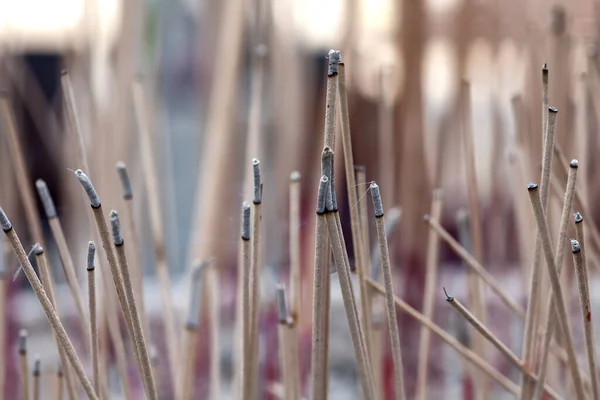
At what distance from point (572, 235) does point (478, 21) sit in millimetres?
463

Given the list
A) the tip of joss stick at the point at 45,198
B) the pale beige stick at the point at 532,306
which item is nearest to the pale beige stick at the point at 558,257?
the pale beige stick at the point at 532,306

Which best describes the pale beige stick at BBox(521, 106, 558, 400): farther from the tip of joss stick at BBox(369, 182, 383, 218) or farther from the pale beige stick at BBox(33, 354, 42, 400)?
the pale beige stick at BBox(33, 354, 42, 400)

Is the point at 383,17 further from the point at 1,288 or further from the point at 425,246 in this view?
the point at 1,288

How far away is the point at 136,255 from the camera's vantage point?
1.36 feet

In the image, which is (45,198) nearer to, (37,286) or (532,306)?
(37,286)

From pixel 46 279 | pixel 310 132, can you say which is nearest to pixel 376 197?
pixel 46 279

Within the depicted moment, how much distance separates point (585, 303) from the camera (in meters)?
0.28

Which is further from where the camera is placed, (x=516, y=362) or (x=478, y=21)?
(x=478, y=21)

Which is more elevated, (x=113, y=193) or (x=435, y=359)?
(x=113, y=193)

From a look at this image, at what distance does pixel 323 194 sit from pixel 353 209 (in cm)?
5

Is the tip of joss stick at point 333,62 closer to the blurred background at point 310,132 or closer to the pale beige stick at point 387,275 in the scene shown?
the pale beige stick at point 387,275

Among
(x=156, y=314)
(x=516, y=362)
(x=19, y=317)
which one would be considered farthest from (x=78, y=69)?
(x=516, y=362)

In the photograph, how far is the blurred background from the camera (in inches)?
22.6

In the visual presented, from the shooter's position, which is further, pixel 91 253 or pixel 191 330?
pixel 191 330
